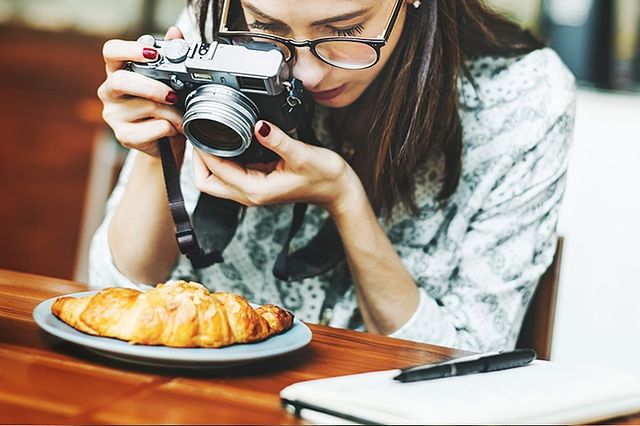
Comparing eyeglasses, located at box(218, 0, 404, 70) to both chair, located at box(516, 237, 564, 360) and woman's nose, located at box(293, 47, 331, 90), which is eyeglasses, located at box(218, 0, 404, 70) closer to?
woman's nose, located at box(293, 47, 331, 90)

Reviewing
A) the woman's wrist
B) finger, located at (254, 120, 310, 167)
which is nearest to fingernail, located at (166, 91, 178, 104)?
finger, located at (254, 120, 310, 167)

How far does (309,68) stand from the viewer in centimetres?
103

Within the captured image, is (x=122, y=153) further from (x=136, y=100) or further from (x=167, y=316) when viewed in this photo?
(x=167, y=316)

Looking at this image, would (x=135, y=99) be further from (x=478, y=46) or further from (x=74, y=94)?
(x=74, y=94)

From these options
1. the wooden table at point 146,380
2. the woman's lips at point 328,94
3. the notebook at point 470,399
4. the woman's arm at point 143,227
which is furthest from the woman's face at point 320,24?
the notebook at point 470,399

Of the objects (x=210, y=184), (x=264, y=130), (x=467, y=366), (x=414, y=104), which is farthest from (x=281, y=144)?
(x=467, y=366)

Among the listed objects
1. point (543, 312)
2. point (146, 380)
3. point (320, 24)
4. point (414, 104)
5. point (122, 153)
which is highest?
point (320, 24)

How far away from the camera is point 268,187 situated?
1.00 metres

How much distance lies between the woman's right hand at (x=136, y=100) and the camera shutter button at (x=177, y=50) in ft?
0.08

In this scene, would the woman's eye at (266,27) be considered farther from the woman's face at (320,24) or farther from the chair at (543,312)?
the chair at (543,312)

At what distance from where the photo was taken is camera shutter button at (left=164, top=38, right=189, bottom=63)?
91 centimetres

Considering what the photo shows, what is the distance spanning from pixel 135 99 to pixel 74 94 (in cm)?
213

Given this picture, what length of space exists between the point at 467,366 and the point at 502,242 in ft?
1.82

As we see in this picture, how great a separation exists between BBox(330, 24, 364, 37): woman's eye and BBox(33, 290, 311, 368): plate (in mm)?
441
